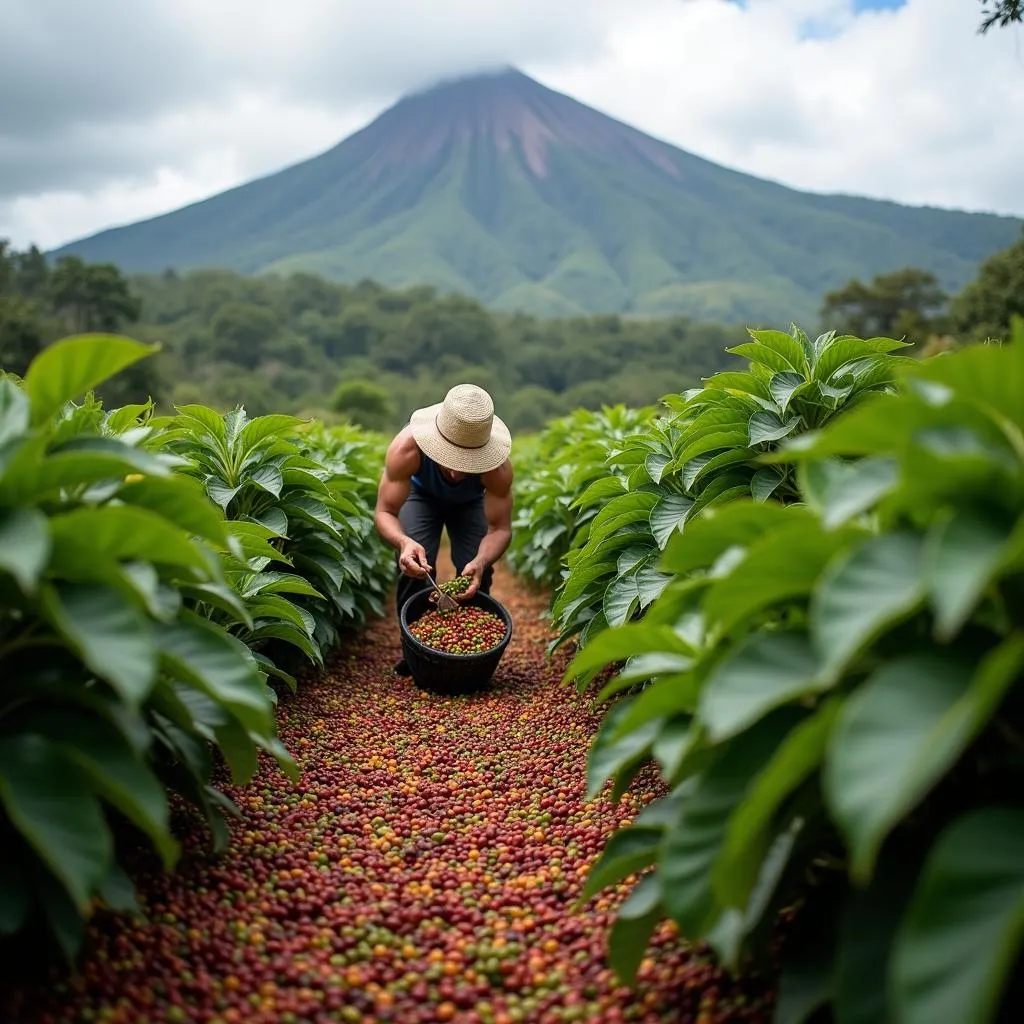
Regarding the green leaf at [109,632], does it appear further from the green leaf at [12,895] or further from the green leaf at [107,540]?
A: the green leaf at [12,895]

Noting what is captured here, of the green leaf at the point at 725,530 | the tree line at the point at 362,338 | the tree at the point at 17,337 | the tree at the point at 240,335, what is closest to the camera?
the green leaf at the point at 725,530

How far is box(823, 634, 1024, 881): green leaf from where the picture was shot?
131 cm

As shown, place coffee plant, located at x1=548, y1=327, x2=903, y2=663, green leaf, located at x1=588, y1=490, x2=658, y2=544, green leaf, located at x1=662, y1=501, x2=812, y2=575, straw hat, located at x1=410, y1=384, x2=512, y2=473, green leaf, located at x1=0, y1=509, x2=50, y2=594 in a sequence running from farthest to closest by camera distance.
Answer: straw hat, located at x1=410, y1=384, x2=512, y2=473 → green leaf, located at x1=588, y1=490, x2=658, y2=544 → coffee plant, located at x1=548, y1=327, x2=903, y2=663 → green leaf, located at x1=662, y1=501, x2=812, y2=575 → green leaf, located at x1=0, y1=509, x2=50, y2=594

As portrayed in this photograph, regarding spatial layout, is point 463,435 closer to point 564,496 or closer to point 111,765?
point 564,496

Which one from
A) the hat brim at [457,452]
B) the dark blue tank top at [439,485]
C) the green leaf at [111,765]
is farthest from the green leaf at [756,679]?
the dark blue tank top at [439,485]

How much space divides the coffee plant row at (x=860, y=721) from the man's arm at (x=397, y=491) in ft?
9.94

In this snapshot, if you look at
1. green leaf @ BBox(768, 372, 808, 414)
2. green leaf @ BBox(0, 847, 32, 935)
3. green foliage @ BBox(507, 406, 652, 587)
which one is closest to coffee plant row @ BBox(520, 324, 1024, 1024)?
green leaf @ BBox(0, 847, 32, 935)

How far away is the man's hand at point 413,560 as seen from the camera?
4.95 meters

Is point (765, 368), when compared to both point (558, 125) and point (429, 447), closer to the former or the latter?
point (429, 447)

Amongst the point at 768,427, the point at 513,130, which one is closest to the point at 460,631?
the point at 768,427

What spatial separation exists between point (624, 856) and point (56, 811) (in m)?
1.25

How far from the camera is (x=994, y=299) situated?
23.8m

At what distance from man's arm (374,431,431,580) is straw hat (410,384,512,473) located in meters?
0.11

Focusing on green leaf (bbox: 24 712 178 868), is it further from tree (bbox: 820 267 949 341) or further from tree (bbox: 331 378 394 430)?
tree (bbox: 820 267 949 341)
